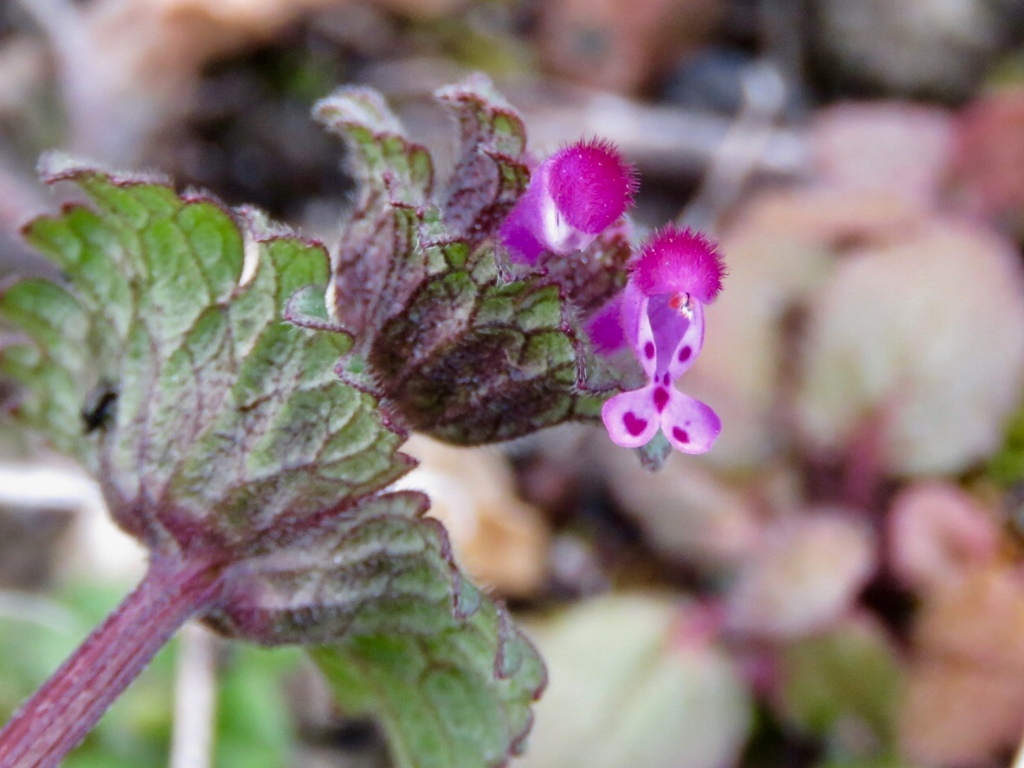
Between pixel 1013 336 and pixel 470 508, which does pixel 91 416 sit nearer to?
pixel 470 508

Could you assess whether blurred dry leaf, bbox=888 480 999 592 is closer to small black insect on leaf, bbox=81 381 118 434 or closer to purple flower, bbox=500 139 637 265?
purple flower, bbox=500 139 637 265

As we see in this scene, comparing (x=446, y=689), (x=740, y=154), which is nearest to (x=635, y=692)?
(x=446, y=689)

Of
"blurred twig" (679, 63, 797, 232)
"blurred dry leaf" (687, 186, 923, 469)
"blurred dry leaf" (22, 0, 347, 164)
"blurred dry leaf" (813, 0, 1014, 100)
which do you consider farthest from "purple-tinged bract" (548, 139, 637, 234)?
"blurred dry leaf" (813, 0, 1014, 100)

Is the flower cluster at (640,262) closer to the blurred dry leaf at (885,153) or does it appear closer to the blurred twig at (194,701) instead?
the blurred twig at (194,701)

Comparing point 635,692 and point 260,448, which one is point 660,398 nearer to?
point 260,448

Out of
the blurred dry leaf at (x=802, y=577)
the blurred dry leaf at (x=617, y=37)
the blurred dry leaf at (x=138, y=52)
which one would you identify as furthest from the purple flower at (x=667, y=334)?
the blurred dry leaf at (x=617, y=37)

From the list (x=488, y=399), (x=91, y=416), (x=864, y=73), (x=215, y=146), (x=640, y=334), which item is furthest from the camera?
(x=864, y=73)

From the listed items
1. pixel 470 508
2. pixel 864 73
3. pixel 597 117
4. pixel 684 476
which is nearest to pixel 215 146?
pixel 597 117
